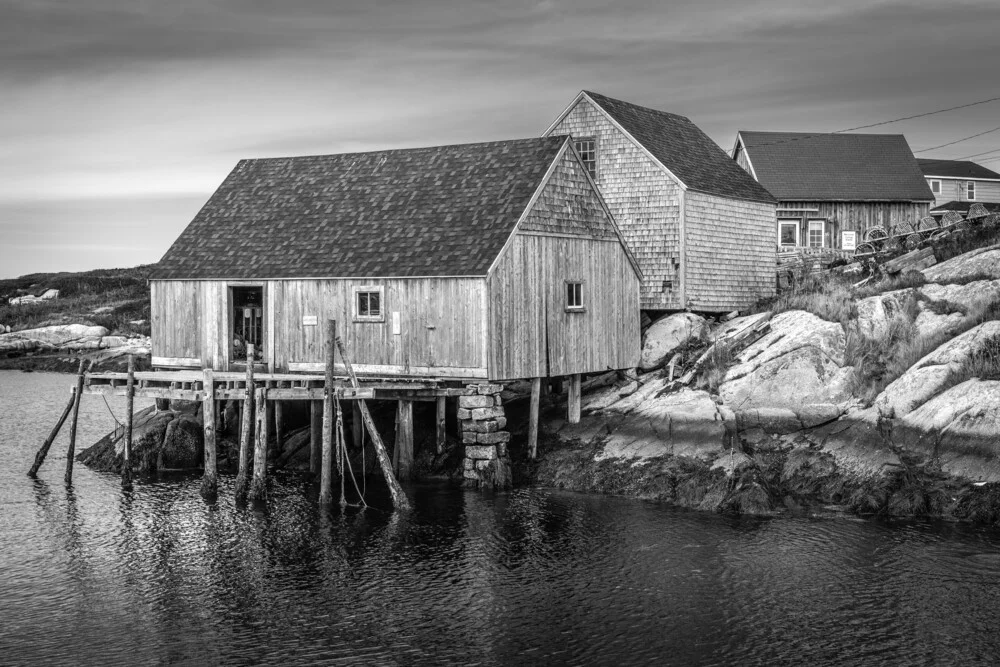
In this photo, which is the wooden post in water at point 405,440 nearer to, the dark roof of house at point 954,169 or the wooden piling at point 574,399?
the wooden piling at point 574,399

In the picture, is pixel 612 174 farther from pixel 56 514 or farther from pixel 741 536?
pixel 56 514

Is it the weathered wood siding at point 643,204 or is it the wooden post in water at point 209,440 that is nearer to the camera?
the wooden post in water at point 209,440

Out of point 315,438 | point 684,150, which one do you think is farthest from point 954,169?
point 315,438

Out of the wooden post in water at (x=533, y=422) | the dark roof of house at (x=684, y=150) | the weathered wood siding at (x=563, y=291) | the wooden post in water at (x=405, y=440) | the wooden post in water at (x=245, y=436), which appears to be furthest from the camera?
the dark roof of house at (x=684, y=150)

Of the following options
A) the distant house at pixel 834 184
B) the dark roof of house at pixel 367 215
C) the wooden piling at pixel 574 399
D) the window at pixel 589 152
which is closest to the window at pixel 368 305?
the dark roof of house at pixel 367 215

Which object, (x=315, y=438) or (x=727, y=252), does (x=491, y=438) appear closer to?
(x=315, y=438)

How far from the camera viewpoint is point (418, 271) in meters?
27.5

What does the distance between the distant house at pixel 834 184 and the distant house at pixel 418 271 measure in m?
20.5

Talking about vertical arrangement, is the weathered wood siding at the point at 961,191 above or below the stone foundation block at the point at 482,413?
above

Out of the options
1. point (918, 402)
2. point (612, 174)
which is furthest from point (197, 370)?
point (918, 402)

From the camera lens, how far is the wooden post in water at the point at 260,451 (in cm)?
2617

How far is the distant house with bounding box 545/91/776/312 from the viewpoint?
3403 cm

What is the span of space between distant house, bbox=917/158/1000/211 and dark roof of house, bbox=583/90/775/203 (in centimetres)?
3271

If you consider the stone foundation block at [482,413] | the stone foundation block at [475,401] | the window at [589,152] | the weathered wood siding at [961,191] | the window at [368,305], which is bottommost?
the stone foundation block at [482,413]
